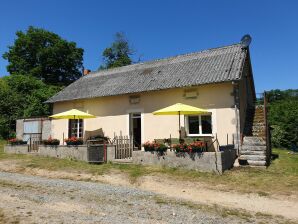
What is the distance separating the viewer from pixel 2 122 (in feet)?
76.8

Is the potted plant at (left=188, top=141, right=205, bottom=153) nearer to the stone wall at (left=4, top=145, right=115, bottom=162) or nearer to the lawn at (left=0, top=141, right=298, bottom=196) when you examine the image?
the lawn at (left=0, top=141, right=298, bottom=196)

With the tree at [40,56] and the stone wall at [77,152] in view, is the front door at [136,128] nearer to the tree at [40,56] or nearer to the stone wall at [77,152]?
the stone wall at [77,152]

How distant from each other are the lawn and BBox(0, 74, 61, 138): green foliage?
12.6 metres

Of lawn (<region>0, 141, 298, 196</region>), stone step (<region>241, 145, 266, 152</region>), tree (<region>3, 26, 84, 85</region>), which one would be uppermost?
tree (<region>3, 26, 84, 85</region>)

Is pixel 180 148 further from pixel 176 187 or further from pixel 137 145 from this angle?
pixel 137 145

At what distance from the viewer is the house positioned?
1295cm

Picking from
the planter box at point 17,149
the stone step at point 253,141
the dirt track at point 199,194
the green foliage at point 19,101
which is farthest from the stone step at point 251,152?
the green foliage at point 19,101

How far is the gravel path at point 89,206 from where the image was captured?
5.33m

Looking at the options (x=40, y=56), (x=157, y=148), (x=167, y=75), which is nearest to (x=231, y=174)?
(x=157, y=148)

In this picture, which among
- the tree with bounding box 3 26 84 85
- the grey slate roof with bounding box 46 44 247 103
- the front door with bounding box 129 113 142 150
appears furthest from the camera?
the tree with bounding box 3 26 84 85

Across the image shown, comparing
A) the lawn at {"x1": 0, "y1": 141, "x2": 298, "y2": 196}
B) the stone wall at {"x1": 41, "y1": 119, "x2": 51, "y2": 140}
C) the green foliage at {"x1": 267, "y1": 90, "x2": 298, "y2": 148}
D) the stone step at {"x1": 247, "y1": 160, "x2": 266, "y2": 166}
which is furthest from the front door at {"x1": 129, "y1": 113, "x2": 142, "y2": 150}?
the green foliage at {"x1": 267, "y1": 90, "x2": 298, "y2": 148}

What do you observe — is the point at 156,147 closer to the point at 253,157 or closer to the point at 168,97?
the point at 168,97

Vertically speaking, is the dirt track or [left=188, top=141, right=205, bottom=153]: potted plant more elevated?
[left=188, top=141, right=205, bottom=153]: potted plant

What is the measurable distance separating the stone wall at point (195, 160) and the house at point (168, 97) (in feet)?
7.36
